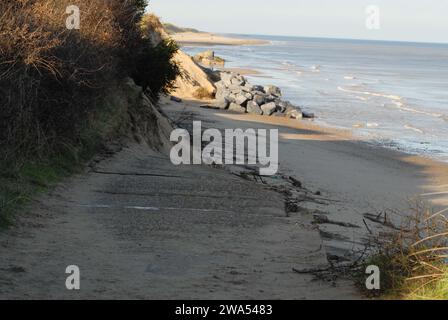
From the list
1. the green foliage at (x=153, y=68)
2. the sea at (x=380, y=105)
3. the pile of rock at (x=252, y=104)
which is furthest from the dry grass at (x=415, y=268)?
the pile of rock at (x=252, y=104)

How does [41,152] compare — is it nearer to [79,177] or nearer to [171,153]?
[79,177]

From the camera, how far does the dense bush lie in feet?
36.9

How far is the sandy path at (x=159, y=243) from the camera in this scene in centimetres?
796

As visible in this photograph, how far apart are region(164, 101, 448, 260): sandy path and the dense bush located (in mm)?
4503

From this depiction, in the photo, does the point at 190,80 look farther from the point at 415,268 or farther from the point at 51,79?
the point at 415,268

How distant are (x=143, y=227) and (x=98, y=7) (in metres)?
7.00

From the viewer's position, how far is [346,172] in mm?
23016

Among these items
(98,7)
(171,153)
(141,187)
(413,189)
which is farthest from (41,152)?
(413,189)

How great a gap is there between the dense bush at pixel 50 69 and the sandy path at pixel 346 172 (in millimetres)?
4503
